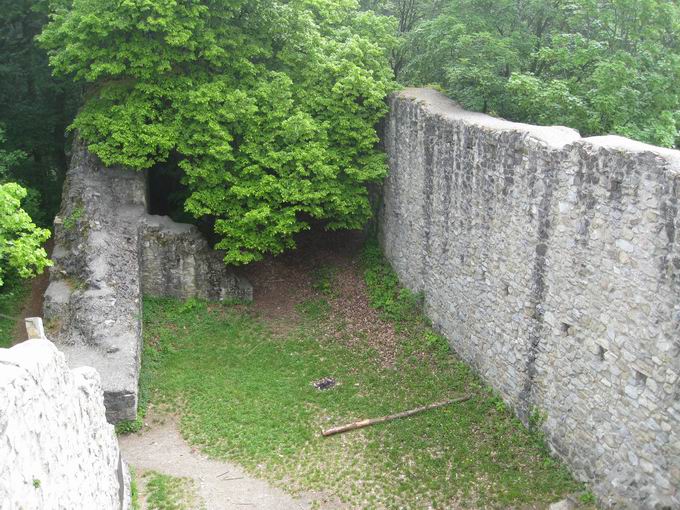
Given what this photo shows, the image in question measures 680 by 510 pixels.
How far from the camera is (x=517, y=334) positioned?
10500 millimetres

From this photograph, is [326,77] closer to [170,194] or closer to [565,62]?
[565,62]

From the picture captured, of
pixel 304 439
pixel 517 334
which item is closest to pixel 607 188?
pixel 517 334

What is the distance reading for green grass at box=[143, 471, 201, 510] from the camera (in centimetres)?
970

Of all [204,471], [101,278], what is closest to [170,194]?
[101,278]

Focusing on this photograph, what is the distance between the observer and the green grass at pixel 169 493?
9703 millimetres

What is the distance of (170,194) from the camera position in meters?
17.3

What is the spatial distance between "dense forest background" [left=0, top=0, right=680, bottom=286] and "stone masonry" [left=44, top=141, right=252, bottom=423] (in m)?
1.04

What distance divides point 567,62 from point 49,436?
37.6 feet

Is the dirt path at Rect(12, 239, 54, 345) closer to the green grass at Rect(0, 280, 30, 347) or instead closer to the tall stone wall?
the green grass at Rect(0, 280, 30, 347)

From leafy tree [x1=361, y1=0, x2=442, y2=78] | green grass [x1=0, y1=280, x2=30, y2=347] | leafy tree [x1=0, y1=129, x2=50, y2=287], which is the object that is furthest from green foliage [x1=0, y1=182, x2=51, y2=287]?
leafy tree [x1=361, y1=0, x2=442, y2=78]

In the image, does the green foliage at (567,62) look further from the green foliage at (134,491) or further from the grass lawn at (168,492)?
the green foliage at (134,491)

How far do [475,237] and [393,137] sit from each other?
447 cm

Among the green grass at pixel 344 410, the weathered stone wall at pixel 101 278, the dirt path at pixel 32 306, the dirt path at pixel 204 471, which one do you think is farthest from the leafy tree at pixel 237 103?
the dirt path at pixel 204 471

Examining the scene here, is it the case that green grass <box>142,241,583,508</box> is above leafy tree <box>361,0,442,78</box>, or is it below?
below
